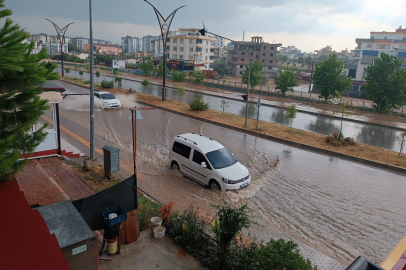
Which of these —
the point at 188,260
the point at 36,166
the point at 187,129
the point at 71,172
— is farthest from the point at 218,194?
the point at 187,129

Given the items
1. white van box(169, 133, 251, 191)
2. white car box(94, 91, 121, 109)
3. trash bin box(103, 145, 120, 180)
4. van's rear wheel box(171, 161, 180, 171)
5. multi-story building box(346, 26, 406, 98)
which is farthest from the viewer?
multi-story building box(346, 26, 406, 98)

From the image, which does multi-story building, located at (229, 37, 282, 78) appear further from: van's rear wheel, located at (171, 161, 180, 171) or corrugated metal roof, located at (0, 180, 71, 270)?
corrugated metal roof, located at (0, 180, 71, 270)

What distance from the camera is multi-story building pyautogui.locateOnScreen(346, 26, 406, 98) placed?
57.1 m

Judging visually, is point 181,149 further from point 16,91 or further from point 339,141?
point 339,141

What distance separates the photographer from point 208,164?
421 inches

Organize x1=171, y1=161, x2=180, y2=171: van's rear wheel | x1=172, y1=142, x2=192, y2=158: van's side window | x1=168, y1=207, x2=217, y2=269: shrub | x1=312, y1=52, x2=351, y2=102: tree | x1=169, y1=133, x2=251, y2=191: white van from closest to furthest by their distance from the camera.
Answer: x1=168, y1=207, x2=217, y2=269: shrub, x1=169, y1=133, x2=251, y2=191: white van, x1=172, y1=142, x2=192, y2=158: van's side window, x1=171, y1=161, x2=180, y2=171: van's rear wheel, x1=312, y1=52, x2=351, y2=102: tree

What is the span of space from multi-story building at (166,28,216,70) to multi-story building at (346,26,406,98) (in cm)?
3825

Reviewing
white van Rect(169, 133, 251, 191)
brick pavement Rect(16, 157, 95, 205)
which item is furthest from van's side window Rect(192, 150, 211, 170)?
brick pavement Rect(16, 157, 95, 205)

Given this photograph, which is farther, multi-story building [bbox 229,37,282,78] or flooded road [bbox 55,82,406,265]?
multi-story building [bbox 229,37,282,78]

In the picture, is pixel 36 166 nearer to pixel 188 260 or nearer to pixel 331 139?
pixel 188 260

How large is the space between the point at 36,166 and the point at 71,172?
1.32m

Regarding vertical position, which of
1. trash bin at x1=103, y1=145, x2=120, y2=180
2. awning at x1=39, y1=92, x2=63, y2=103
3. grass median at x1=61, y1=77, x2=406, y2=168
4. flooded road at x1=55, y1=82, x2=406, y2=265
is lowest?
flooded road at x1=55, y1=82, x2=406, y2=265

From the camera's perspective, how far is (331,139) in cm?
1747

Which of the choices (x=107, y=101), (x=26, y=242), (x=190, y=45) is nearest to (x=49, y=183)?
A: (x=26, y=242)
